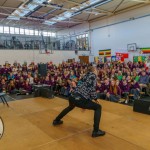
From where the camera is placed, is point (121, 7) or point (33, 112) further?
point (121, 7)

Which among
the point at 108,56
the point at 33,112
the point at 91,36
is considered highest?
the point at 91,36

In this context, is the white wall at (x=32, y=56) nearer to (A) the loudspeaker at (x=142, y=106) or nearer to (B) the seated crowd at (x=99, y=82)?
(B) the seated crowd at (x=99, y=82)

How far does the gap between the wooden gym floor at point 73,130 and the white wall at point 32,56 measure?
9.25m

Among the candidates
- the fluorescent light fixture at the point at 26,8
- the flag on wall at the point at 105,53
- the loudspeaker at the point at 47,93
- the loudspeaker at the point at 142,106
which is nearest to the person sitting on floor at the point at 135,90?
the loudspeaker at the point at 142,106

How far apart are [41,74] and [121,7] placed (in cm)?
888

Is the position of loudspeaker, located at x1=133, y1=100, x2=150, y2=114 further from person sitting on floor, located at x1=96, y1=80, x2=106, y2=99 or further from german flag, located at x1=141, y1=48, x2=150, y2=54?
german flag, located at x1=141, y1=48, x2=150, y2=54

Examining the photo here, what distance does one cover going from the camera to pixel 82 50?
18.8 m

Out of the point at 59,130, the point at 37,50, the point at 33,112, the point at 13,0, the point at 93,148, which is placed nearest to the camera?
the point at 93,148

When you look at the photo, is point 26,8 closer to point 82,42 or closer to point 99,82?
point 82,42

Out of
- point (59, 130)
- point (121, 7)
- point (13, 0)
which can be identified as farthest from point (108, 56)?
point (59, 130)

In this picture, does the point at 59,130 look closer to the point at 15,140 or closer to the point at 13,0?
the point at 15,140

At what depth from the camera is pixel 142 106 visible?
5082 millimetres

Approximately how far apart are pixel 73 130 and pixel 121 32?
13318 millimetres

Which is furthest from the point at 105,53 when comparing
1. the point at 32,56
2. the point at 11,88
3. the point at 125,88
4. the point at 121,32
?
the point at 11,88
